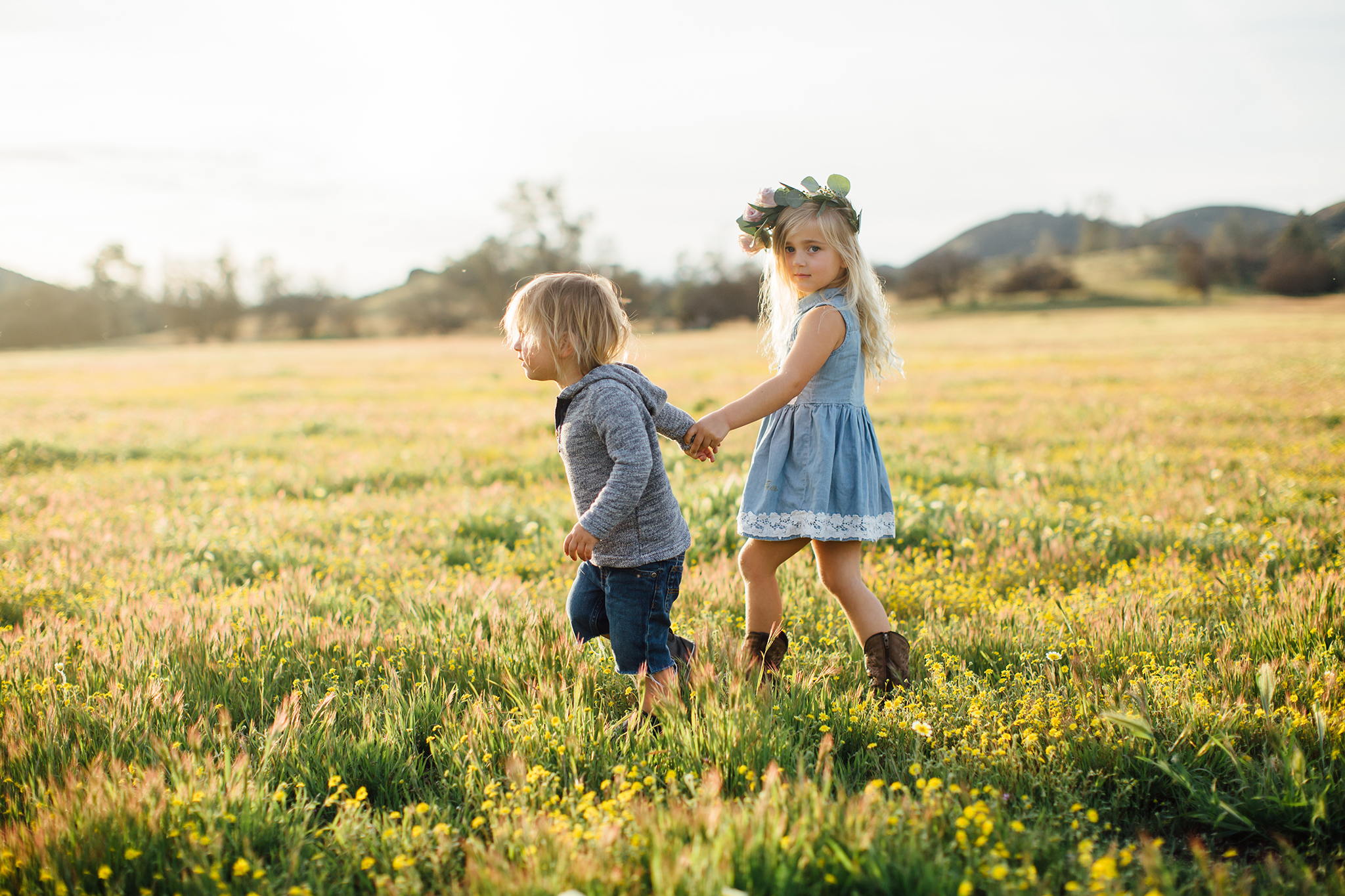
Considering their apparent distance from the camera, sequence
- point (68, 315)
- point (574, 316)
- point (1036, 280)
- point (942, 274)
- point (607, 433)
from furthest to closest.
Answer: point (942, 274) → point (1036, 280) → point (68, 315) → point (574, 316) → point (607, 433)

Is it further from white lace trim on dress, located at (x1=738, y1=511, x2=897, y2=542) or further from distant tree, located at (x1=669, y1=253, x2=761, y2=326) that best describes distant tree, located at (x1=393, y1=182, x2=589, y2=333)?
white lace trim on dress, located at (x1=738, y1=511, x2=897, y2=542)

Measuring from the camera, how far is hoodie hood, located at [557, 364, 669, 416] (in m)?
3.12

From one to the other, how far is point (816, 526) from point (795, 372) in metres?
0.67

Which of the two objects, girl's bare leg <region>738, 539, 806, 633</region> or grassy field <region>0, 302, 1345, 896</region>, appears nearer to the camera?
grassy field <region>0, 302, 1345, 896</region>

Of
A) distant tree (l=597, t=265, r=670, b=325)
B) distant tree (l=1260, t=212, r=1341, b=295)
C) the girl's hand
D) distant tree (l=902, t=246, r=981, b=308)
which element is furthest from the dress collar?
distant tree (l=902, t=246, r=981, b=308)

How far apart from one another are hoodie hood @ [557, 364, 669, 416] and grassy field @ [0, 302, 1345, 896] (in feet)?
3.59

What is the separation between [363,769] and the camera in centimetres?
271

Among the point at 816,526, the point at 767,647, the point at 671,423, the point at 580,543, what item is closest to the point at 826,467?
the point at 816,526

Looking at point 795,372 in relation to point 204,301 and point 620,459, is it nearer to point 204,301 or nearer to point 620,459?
point 620,459

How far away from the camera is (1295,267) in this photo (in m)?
79.7

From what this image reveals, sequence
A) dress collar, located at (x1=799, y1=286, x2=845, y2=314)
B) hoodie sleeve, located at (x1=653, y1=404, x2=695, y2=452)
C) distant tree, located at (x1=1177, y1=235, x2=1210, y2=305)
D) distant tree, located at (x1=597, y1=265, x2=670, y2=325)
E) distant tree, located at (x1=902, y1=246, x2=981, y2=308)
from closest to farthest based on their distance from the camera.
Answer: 1. hoodie sleeve, located at (x1=653, y1=404, x2=695, y2=452)
2. dress collar, located at (x1=799, y1=286, x2=845, y2=314)
3. distant tree, located at (x1=597, y1=265, x2=670, y2=325)
4. distant tree, located at (x1=1177, y1=235, x2=1210, y2=305)
5. distant tree, located at (x1=902, y1=246, x2=981, y2=308)

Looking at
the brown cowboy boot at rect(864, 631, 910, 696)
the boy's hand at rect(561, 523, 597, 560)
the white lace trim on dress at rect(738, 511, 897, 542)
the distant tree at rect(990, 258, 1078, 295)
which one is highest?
the distant tree at rect(990, 258, 1078, 295)

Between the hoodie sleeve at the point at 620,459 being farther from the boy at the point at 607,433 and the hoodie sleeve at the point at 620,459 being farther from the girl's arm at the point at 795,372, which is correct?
the girl's arm at the point at 795,372

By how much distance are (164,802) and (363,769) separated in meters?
0.59
